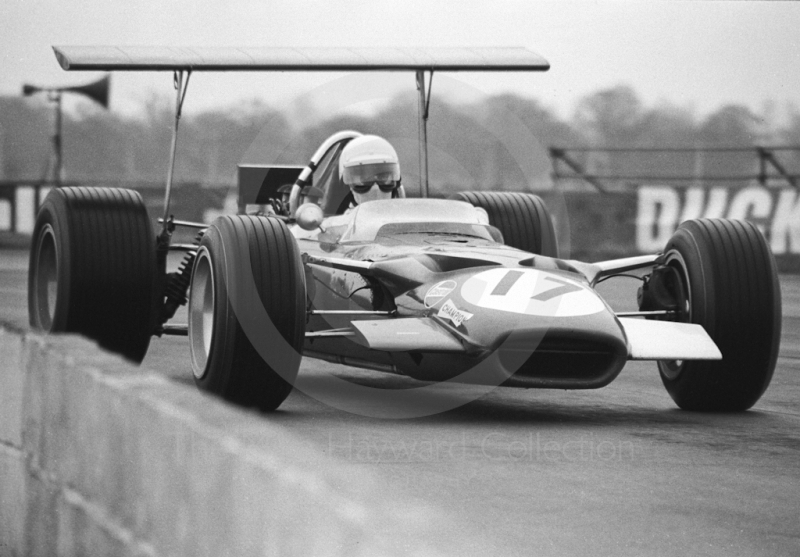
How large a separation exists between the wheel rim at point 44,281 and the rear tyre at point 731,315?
14.5 ft

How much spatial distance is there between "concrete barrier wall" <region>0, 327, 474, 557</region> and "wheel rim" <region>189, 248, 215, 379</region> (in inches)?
138

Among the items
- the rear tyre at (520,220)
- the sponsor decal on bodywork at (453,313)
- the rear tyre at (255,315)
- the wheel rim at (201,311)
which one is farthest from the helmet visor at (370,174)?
the sponsor decal on bodywork at (453,313)

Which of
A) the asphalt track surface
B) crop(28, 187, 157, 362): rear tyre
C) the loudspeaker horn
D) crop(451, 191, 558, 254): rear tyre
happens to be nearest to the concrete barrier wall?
the asphalt track surface

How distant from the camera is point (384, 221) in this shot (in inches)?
330

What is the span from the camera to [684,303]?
772 cm

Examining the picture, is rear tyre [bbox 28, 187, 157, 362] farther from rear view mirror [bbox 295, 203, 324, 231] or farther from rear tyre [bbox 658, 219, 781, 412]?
rear tyre [bbox 658, 219, 781, 412]

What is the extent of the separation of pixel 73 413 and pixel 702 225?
5049 millimetres

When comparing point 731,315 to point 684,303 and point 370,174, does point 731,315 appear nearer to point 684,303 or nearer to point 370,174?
point 684,303

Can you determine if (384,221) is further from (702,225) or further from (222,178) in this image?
(222,178)

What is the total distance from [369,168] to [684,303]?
8.29 ft

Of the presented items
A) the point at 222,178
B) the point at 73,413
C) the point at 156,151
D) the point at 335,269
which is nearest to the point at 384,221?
the point at 335,269

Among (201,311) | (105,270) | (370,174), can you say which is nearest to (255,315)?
(201,311)

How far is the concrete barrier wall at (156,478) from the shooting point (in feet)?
6.86

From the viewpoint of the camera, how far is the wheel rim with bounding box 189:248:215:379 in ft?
24.7
